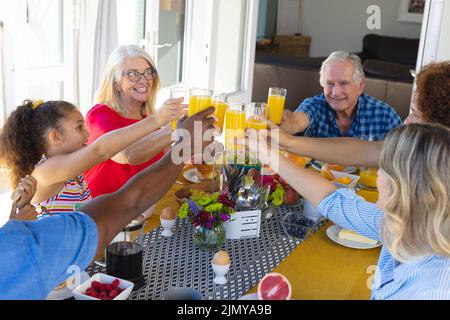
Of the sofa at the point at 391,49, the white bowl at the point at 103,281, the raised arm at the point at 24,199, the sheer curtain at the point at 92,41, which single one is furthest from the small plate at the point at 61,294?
the sofa at the point at 391,49

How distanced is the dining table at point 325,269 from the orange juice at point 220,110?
42cm

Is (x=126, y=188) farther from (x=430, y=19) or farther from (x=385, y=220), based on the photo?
(x=430, y=19)

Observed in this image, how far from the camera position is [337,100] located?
10.1 feet

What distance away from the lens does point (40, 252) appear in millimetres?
1065

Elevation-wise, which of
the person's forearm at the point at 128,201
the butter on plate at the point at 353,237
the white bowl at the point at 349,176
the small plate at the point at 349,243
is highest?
the person's forearm at the point at 128,201

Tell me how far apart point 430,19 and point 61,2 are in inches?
120

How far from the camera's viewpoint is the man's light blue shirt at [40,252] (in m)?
1.03

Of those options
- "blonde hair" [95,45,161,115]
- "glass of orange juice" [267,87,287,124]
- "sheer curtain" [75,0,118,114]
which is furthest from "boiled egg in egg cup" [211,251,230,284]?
"sheer curtain" [75,0,118,114]

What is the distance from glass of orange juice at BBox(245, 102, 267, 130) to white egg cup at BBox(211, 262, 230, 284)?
1.97 ft

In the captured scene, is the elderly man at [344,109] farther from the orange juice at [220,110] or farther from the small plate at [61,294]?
the small plate at [61,294]

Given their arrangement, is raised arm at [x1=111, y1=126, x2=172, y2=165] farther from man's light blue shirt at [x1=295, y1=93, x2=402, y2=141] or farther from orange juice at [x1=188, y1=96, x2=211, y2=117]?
man's light blue shirt at [x1=295, y1=93, x2=402, y2=141]

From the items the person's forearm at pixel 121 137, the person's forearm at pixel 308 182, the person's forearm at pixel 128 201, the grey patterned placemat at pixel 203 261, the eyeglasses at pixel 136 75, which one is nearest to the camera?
the person's forearm at pixel 128 201

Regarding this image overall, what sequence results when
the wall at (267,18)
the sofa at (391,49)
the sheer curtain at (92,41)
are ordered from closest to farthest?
1. the sheer curtain at (92,41)
2. the sofa at (391,49)
3. the wall at (267,18)
